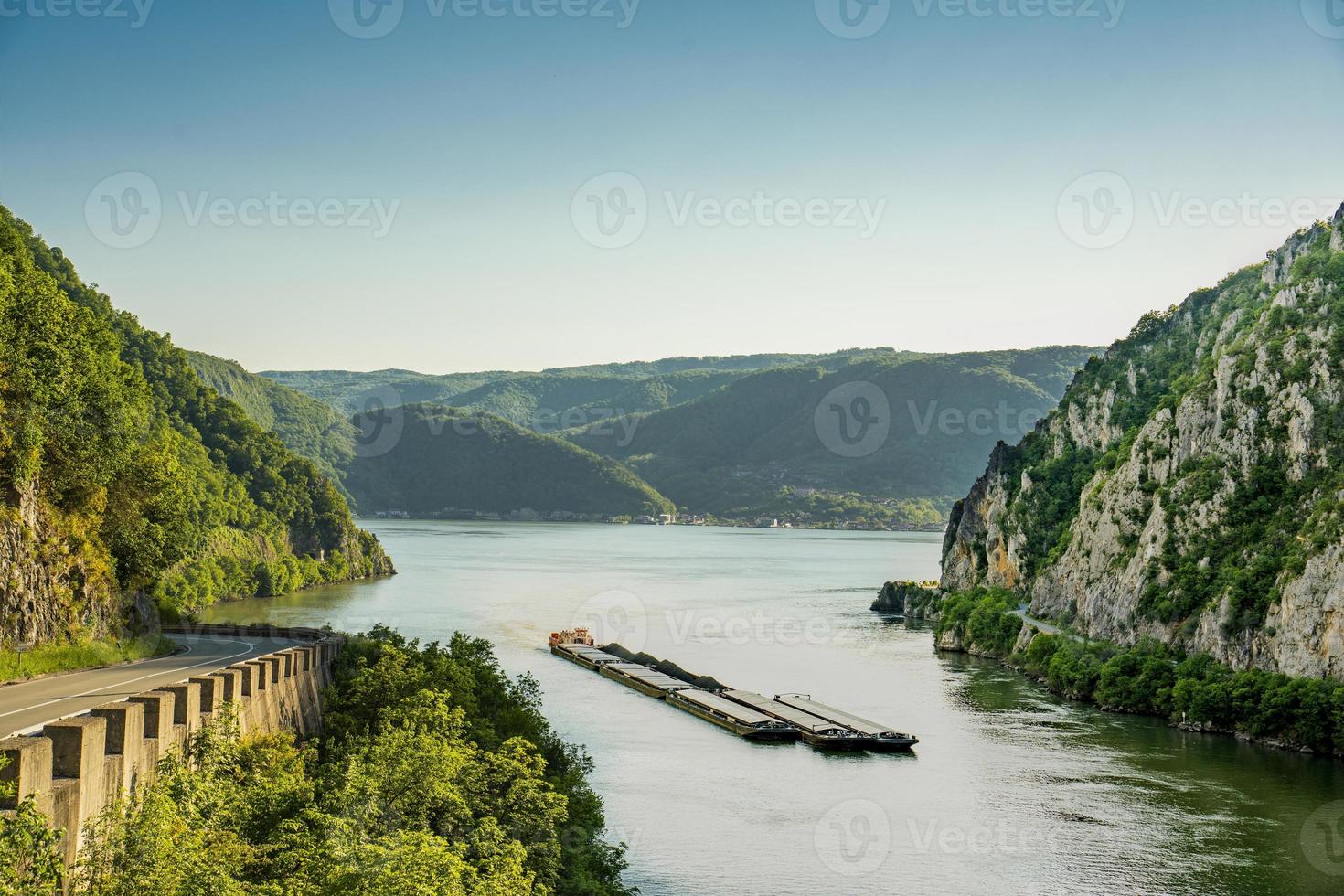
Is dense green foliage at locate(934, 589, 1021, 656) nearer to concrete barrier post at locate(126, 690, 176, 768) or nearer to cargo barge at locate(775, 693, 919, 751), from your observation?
cargo barge at locate(775, 693, 919, 751)

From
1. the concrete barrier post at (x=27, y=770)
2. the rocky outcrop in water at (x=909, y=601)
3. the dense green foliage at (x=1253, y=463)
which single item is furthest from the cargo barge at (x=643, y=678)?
the concrete barrier post at (x=27, y=770)

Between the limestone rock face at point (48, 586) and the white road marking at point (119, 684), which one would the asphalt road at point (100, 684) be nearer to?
the white road marking at point (119, 684)

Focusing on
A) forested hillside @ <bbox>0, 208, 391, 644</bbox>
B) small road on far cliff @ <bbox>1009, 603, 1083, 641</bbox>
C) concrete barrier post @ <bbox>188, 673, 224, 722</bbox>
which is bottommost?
small road on far cliff @ <bbox>1009, 603, 1083, 641</bbox>

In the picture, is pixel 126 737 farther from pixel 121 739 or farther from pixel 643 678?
pixel 643 678

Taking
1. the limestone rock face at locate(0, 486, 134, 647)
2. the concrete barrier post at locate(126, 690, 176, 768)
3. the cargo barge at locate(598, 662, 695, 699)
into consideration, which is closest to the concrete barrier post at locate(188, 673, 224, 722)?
the concrete barrier post at locate(126, 690, 176, 768)

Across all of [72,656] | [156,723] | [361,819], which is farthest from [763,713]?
[156,723]

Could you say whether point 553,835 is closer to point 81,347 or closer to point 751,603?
point 81,347
